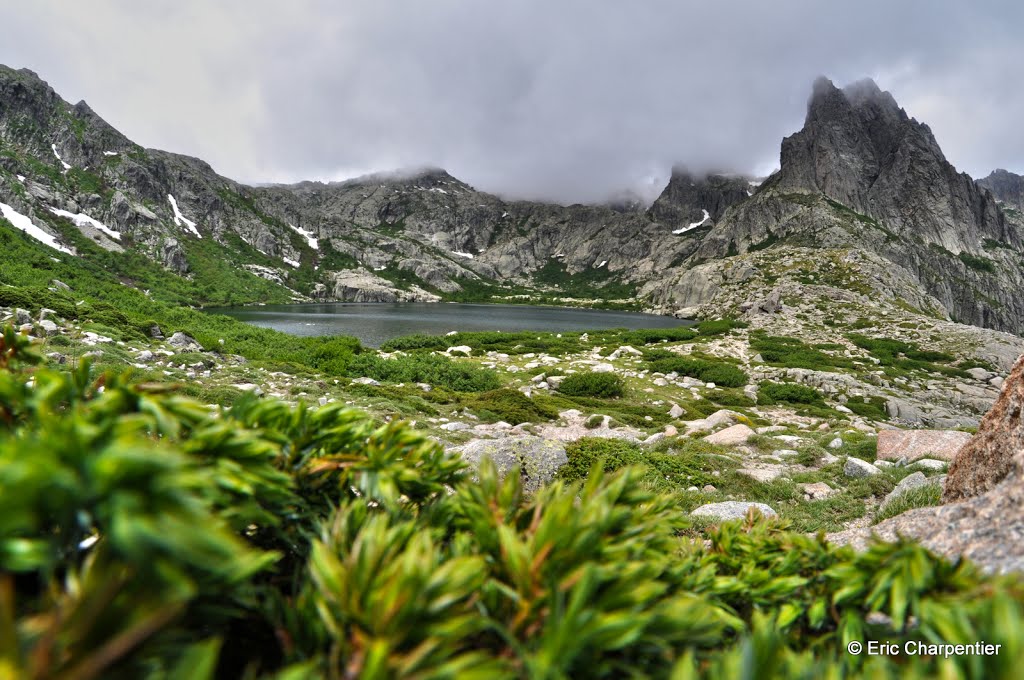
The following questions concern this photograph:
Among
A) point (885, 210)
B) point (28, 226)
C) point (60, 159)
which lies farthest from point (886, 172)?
point (60, 159)

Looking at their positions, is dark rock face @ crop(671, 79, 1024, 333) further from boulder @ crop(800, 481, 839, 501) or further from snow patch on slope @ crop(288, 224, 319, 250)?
snow patch on slope @ crop(288, 224, 319, 250)

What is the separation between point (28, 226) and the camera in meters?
84.6

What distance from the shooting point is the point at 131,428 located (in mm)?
1149

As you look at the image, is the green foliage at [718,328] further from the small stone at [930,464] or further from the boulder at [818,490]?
the boulder at [818,490]

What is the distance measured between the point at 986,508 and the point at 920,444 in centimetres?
1177

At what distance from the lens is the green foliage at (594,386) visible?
910 inches

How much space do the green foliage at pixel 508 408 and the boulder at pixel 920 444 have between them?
9.99 m

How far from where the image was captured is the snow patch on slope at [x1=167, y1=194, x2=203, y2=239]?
142375 millimetres

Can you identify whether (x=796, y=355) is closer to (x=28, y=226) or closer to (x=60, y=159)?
(x=28, y=226)

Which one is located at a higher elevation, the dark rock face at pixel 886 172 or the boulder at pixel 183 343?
the dark rock face at pixel 886 172

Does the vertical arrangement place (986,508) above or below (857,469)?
above

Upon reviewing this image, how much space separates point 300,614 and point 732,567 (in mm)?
2279

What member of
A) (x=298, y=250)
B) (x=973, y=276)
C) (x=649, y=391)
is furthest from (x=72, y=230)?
(x=973, y=276)

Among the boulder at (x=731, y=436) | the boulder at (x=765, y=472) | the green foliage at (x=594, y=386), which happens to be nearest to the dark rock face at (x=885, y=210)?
the green foliage at (x=594, y=386)
